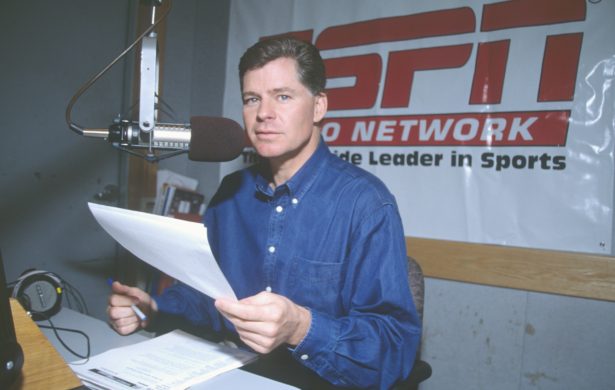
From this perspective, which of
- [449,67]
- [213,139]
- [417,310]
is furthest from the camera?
[449,67]

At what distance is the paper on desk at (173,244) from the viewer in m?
0.66

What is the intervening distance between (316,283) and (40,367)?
69 centimetres

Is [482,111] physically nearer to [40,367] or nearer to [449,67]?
[449,67]

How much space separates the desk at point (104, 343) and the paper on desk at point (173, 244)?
179 mm

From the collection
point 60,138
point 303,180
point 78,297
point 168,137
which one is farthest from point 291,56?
point 78,297

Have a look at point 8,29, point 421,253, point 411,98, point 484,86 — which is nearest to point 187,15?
point 8,29

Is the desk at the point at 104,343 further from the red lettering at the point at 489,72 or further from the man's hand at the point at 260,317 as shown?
the red lettering at the point at 489,72

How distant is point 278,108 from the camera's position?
4.19ft

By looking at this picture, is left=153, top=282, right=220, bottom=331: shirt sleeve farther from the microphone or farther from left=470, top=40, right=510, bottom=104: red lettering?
left=470, top=40, right=510, bottom=104: red lettering

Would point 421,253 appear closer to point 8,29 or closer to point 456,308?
point 456,308

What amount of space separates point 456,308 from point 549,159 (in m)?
0.76

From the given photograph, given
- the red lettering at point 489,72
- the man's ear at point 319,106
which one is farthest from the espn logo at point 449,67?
the man's ear at point 319,106

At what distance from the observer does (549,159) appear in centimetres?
167

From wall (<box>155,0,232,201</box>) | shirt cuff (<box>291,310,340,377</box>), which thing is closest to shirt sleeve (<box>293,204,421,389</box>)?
shirt cuff (<box>291,310,340,377</box>)
